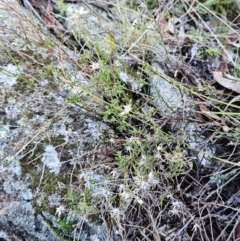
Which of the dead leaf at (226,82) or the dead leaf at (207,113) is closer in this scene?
the dead leaf at (207,113)

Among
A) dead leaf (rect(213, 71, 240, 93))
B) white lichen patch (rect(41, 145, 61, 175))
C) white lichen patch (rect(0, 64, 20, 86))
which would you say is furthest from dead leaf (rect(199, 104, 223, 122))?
white lichen patch (rect(0, 64, 20, 86))

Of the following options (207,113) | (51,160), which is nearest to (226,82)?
(207,113)

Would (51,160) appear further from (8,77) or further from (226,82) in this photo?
(226,82)

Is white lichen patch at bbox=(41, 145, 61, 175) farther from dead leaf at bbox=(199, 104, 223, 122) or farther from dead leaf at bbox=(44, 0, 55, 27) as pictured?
dead leaf at bbox=(44, 0, 55, 27)

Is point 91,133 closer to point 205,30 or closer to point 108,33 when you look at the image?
point 108,33

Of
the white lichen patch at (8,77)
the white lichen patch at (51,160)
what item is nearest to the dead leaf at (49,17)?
the white lichen patch at (8,77)

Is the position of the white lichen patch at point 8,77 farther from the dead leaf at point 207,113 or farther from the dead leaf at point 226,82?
the dead leaf at point 226,82
